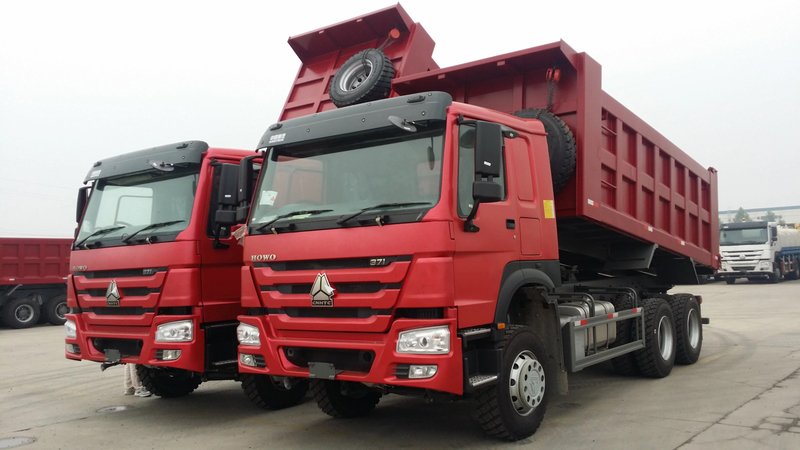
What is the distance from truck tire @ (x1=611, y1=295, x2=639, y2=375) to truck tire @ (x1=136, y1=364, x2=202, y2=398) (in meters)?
4.72

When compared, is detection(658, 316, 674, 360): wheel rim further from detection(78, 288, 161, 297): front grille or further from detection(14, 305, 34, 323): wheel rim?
detection(14, 305, 34, 323): wheel rim

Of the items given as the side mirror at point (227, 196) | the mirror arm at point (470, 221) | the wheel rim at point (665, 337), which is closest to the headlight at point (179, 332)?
the side mirror at point (227, 196)

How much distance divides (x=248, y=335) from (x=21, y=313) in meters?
15.8

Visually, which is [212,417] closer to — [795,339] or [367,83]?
[367,83]

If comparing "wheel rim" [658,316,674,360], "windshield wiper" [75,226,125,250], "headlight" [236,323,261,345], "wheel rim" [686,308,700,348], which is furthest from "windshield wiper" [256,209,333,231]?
"wheel rim" [686,308,700,348]

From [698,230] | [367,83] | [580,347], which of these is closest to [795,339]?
[698,230]

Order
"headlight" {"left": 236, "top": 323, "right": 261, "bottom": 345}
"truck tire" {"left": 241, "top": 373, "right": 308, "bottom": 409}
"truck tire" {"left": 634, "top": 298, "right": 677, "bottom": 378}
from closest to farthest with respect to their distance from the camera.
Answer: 1. "headlight" {"left": 236, "top": 323, "right": 261, "bottom": 345}
2. "truck tire" {"left": 241, "top": 373, "right": 308, "bottom": 409}
3. "truck tire" {"left": 634, "top": 298, "right": 677, "bottom": 378}

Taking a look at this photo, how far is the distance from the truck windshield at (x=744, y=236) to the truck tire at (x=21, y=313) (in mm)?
24459

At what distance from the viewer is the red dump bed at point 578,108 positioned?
6547mm

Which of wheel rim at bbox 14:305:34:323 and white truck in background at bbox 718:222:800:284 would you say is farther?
white truck in background at bbox 718:222:800:284

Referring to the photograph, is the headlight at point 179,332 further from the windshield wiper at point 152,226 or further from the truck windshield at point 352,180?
the truck windshield at point 352,180

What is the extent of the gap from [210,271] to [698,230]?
22.4 feet

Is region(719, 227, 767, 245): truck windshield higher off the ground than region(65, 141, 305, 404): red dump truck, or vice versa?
region(719, 227, 767, 245): truck windshield

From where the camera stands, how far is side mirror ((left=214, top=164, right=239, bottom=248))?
20.2 feet
